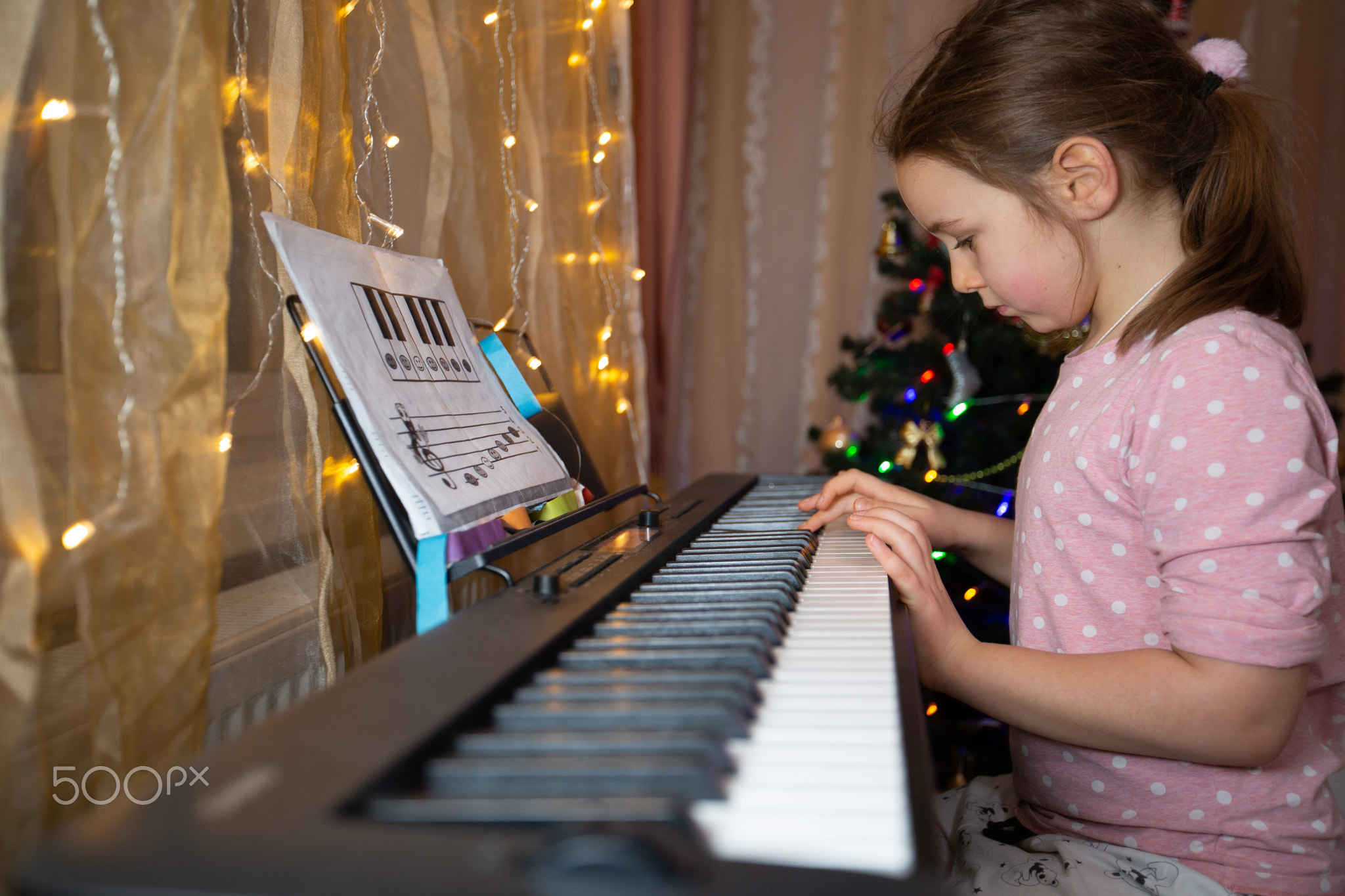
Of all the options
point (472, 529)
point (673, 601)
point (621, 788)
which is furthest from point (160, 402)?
point (621, 788)

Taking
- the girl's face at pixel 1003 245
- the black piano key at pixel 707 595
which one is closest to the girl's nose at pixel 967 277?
the girl's face at pixel 1003 245

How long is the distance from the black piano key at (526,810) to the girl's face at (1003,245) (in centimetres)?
81

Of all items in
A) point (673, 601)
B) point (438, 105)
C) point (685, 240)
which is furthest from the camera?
point (685, 240)

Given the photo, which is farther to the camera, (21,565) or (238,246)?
(238,246)

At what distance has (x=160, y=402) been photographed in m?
0.81

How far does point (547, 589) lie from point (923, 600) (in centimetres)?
41

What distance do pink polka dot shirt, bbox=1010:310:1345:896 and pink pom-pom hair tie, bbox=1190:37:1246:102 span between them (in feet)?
1.03

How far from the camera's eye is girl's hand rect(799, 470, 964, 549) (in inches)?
48.8

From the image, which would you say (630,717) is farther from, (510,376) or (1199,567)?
(510,376)

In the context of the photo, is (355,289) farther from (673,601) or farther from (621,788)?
(621,788)

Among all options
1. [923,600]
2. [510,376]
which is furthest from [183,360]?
[923,600]

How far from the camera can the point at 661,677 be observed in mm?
564

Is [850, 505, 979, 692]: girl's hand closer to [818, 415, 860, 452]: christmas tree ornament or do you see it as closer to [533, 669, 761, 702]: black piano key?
[533, 669, 761, 702]: black piano key

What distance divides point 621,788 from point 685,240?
280 centimetres
